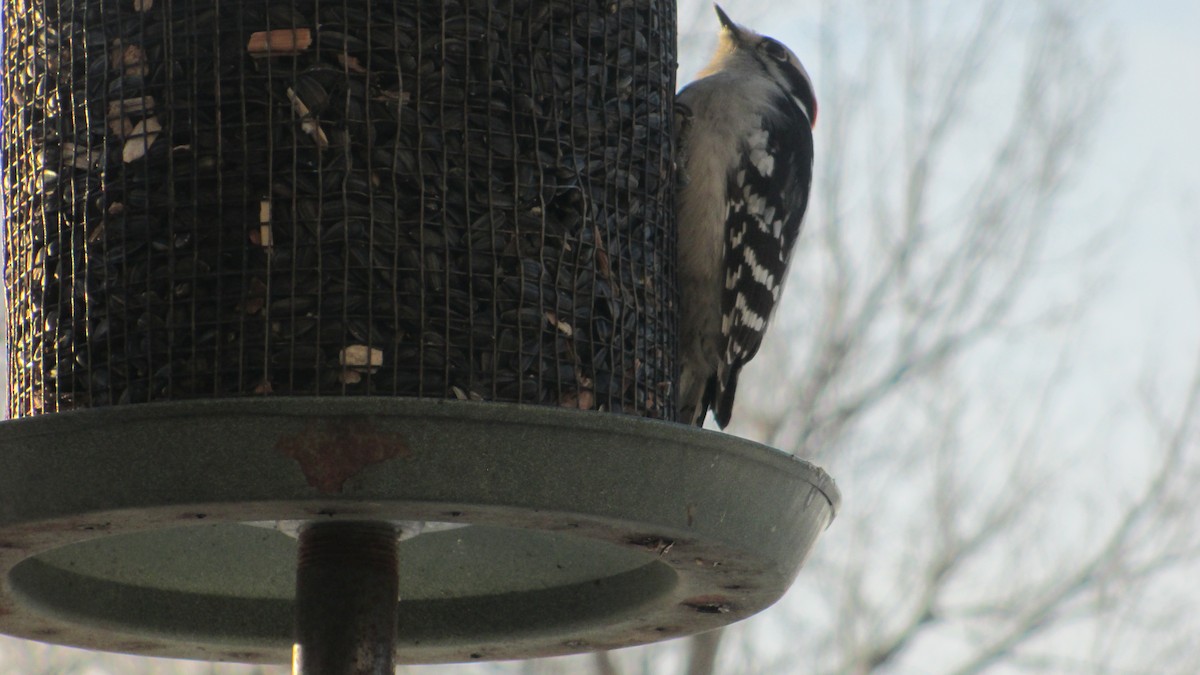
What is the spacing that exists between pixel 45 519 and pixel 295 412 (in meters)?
0.47

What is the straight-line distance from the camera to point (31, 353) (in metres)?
3.19

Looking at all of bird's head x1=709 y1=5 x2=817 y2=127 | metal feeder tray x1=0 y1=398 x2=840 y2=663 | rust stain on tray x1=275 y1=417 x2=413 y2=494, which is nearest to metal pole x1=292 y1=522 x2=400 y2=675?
metal feeder tray x1=0 y1=398 x2=840 y2=663

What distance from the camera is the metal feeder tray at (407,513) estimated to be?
258 centimetres

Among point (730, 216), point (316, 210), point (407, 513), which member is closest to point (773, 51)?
point (730, 216)

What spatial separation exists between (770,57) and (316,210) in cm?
296

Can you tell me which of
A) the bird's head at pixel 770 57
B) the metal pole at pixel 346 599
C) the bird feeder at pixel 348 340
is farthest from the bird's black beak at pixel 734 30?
the metal pole at pixel 346 599

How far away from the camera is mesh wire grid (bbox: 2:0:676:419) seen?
2939mm

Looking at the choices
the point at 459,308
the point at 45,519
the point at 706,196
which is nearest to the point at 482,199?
the point at 459,308

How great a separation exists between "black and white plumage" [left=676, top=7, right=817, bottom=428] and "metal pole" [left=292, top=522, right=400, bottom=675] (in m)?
1.43

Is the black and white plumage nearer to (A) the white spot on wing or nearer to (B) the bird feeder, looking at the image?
(A) the white spot on wing

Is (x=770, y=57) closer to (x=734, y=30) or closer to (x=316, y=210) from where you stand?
(x=734, y=30)

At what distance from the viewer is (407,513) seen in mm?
2648

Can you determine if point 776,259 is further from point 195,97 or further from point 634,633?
point 195,97

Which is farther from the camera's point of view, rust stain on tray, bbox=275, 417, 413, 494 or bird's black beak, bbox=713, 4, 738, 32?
bird's black beak, bbox=713, 4, 738, 32
